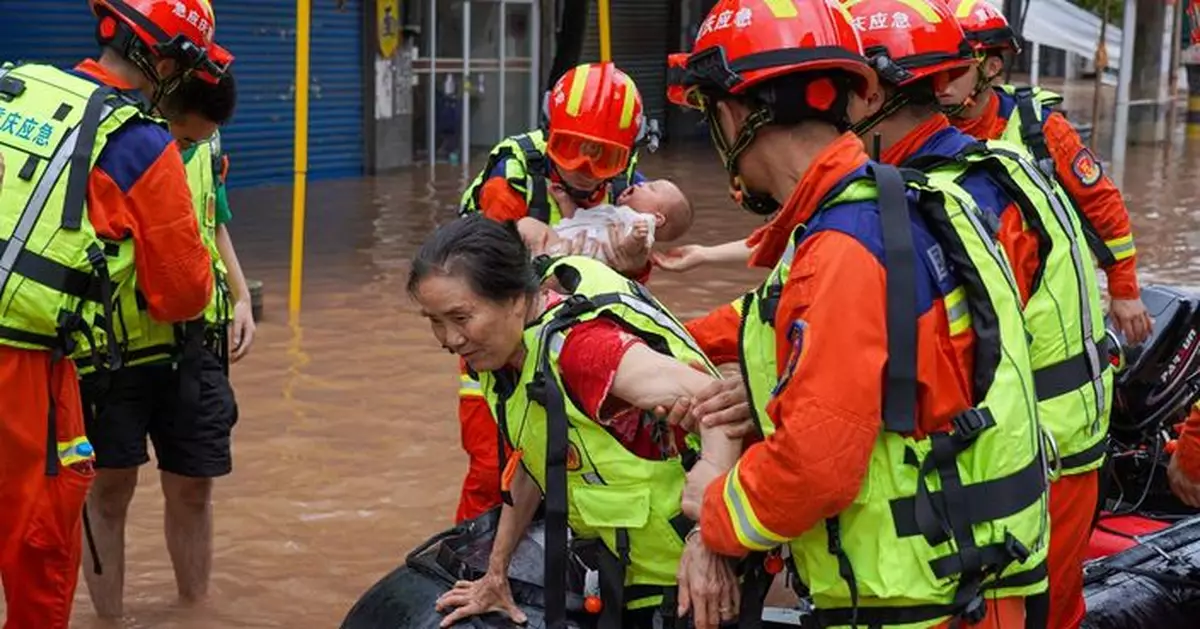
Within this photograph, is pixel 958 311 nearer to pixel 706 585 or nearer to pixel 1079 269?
pixel 706 585

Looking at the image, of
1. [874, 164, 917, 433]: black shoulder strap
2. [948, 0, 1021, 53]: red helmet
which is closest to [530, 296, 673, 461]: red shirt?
[874, 164, 917, 433]: black shoulder strap

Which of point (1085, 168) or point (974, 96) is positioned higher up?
point (974, 96)

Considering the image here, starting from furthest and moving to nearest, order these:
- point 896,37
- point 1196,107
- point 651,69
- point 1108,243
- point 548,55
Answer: point 1196,107 → point 651,69 → point 548,55 → point 1108,243 → point 896,37

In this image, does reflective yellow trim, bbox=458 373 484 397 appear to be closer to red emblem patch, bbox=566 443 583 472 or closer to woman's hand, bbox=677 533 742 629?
red emblem patch, bbox=566 443 583 472

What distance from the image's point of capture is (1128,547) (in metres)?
4.39

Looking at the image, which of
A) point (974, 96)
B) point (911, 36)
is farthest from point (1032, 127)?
point (911, 36)

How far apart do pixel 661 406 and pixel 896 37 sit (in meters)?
1.17

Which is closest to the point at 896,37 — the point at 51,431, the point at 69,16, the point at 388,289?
the point at 51,431

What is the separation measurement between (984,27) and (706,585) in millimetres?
2891

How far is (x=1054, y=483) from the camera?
3.27 meters

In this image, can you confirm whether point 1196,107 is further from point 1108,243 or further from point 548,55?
point 1108,243

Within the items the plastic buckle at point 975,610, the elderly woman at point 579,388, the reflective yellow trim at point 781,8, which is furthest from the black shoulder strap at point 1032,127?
the plastic buckle at point 975,610

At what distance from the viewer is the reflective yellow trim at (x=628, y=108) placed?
188 inches

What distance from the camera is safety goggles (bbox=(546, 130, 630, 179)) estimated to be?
15.6 feet
